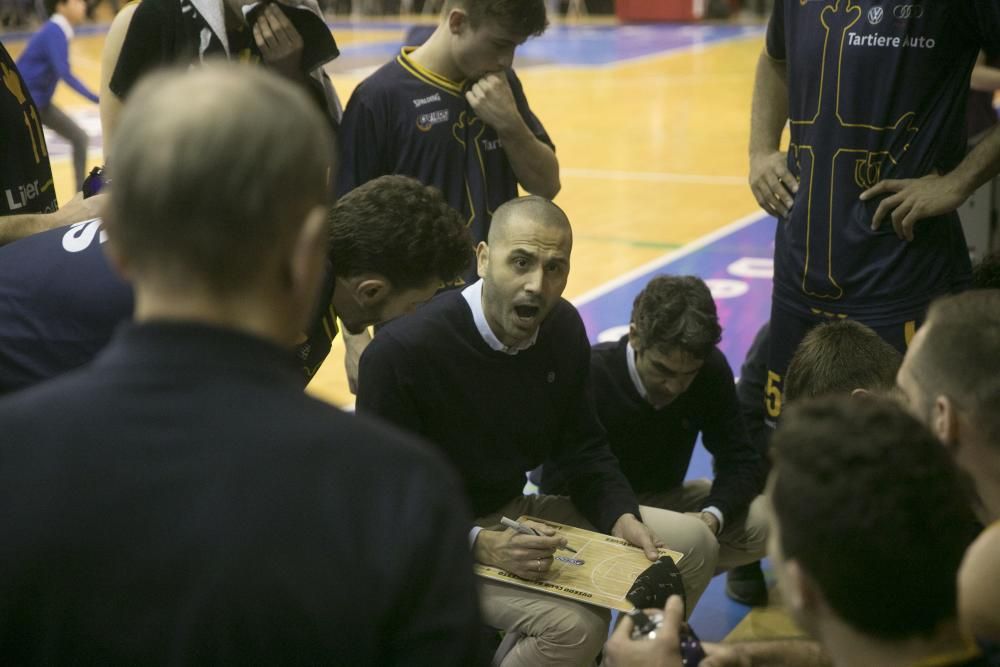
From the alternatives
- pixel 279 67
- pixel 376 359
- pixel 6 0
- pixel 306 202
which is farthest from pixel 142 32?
pixel 6 0

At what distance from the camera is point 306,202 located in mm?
1377

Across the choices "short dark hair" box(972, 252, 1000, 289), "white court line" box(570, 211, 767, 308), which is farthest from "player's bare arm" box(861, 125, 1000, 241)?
"white court line" box(570, 211, 767, 308)

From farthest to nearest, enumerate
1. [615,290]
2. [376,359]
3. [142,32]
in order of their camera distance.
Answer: [615,290], [142,32], [376,359]

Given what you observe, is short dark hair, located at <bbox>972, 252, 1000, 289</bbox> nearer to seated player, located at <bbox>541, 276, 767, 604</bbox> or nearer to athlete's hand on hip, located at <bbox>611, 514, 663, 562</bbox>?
seated player, located at <bbox>541, 276, 767, 604</bbox>

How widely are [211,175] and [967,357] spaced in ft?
4.96

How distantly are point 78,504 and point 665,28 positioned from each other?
24247mm

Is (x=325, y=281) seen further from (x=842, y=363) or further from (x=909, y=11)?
(x=909, y=11)

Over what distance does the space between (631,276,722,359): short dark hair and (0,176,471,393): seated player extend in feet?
2.75

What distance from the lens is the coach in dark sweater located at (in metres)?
1.31

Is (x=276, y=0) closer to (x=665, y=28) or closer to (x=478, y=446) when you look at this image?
(x=478, y=446)

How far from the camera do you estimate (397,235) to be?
3.27m

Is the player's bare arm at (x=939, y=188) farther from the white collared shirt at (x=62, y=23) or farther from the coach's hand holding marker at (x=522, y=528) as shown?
the white collared shirt at (x=62, y=23)

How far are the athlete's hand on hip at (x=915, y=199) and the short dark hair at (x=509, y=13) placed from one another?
1.28m

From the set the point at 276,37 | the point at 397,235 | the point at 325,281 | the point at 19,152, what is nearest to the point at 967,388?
the point at 397,235
